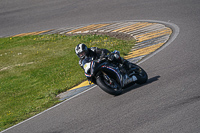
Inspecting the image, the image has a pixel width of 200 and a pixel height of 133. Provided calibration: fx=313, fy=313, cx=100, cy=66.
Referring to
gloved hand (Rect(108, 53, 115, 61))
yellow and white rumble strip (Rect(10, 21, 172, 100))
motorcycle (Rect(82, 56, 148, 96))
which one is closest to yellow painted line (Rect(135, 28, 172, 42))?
yellow and white rumble strip (Rect(10, 21, 172, 100))

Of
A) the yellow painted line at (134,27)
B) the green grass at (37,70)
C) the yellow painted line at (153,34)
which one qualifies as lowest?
the green grass at (37,70)

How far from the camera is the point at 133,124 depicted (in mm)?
6184

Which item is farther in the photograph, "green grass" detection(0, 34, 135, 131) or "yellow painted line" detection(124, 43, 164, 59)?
"yellow painted line" detection(124, 43, 164, 59)

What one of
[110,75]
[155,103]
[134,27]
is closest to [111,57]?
[110,75]

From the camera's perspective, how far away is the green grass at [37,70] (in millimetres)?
9289

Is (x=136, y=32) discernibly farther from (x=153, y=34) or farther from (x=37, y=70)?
(x=37, y=70)

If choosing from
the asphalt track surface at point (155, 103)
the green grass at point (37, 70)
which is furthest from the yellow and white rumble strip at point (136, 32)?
the asphalt track surface at point (155, 103)

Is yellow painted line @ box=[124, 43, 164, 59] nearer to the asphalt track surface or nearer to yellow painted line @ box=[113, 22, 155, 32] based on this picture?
the asphalt track surface

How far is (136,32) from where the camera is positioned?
13219mm

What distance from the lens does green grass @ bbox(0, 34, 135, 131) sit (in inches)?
366

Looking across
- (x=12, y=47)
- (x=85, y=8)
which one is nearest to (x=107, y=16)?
(x=85, y=8)

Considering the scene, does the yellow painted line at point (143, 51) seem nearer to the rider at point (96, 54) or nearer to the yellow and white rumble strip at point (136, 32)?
the yellow and white rumble strip at point (136, 32)

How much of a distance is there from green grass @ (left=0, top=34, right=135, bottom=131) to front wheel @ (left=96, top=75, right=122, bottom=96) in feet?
6.21

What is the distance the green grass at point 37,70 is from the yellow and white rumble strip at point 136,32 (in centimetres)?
39
